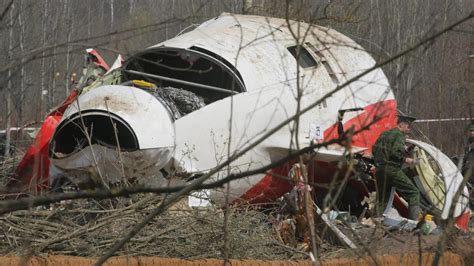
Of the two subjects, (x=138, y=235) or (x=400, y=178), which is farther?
(x=400, y=178)

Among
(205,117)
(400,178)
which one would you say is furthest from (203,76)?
(400,178)

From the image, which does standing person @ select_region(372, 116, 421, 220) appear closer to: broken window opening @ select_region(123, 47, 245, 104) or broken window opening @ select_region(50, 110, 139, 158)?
broken window opening @ select_region(123, 47, 245, 104)

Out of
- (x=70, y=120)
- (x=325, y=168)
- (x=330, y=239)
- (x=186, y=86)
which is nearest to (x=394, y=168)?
(x=325, y=168)

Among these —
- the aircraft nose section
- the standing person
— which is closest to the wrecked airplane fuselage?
A: the aircraft nose section

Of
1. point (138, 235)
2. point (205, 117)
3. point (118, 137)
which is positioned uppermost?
point (205, 117)

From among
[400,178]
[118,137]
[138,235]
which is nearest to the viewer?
[138,235]

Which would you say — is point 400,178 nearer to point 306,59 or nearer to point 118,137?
point 306,59

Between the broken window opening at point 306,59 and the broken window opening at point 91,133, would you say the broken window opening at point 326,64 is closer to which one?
the broken window opening at point 306,59

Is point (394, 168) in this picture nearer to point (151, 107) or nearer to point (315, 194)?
point (315, 194)

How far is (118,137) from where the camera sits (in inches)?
372

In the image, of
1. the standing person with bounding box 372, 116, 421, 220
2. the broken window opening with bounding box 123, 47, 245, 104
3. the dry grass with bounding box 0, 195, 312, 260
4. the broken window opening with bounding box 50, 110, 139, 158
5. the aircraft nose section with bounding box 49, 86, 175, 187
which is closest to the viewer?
the dry grass with bounding box 0, 195, 312, 260

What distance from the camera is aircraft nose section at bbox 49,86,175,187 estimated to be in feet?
29.6

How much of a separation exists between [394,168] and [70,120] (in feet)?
12.8

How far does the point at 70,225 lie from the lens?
7.97 m
